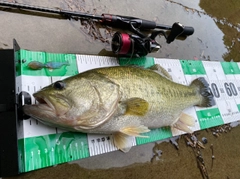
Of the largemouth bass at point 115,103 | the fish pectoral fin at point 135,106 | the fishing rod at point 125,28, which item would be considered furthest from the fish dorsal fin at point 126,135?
the fishing rod at point 125,28

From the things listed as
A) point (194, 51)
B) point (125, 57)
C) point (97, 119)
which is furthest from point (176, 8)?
point (97, 119)

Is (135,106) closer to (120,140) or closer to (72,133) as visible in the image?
(120,140)

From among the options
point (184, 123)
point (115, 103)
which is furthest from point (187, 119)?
point (115, 103)

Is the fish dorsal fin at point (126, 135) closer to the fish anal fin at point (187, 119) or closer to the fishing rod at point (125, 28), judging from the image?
the fish anal fin at point (187, 119)

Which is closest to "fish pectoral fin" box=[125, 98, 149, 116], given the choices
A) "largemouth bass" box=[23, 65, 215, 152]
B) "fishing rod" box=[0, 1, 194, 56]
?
"largemouth bass" box=[23, 65, 215, 152]

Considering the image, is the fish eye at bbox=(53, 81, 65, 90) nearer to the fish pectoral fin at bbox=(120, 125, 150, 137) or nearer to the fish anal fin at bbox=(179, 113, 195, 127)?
the fish pectoral fin at bbox=(120, 125, 150, 137)
